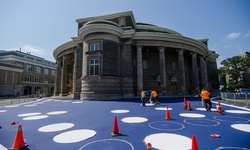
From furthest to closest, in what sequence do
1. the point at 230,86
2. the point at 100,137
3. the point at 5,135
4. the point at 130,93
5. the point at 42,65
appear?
the point at 42,65
the point at 230,86
the point at 130,93
the point at 5,135
the point at 100,137

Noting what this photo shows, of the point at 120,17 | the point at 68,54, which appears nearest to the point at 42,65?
the point at 68,54

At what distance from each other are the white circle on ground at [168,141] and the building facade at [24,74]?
47.2 metres

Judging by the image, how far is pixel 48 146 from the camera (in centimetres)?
433

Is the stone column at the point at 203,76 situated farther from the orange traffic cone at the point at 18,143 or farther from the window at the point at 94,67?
the orange traffic cone at the point at 18,143

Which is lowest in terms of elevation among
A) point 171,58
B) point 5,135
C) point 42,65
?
point 5,135

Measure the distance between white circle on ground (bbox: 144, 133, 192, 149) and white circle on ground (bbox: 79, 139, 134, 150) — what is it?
0.73 metres

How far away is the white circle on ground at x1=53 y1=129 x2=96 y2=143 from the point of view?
15.5 ft

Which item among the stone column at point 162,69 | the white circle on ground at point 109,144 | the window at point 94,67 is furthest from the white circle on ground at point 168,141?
the stone column at point 162,69

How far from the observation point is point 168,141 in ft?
14.6

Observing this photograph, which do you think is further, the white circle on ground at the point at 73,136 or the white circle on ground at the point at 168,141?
the white circle on ground at the point at 73,136

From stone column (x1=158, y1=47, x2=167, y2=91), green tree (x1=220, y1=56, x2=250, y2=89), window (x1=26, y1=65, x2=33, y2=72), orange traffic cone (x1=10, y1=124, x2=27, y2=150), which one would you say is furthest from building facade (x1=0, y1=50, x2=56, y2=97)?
green tree (x1=220, y1=56, x2=250, y2=89)

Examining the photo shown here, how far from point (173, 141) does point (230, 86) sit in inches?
1942

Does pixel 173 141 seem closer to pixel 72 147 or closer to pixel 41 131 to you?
pixel 72 147

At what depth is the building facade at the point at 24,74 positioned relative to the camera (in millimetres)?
47906
